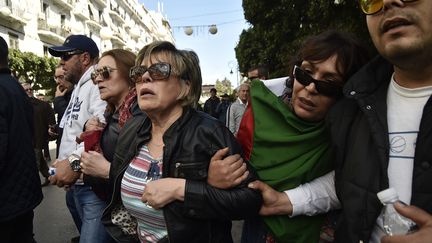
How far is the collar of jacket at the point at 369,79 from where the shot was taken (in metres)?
1.51

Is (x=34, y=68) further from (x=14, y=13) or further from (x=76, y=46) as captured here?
(x=76, y=46)

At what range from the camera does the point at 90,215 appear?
8.74 ft

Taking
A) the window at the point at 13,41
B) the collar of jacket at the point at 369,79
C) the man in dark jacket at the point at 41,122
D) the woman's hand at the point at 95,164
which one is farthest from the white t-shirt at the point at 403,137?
the window at the point at 13,41

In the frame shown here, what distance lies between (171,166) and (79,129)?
141cm

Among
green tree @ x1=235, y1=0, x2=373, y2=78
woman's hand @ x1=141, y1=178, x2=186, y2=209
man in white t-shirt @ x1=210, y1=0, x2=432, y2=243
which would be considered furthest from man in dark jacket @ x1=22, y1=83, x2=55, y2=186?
man in white t-shirt @ x1=210, y1=0, x2=432, y2=243

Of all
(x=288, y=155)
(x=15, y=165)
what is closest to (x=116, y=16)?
(x=15, y=165)

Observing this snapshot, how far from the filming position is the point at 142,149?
200 cm

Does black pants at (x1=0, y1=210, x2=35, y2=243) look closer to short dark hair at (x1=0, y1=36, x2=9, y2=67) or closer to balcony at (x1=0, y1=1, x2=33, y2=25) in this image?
short dark hair at (x1=0, y1=36, x2=9, y2=67)

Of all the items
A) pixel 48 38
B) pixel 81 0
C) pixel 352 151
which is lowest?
pixel 352 151

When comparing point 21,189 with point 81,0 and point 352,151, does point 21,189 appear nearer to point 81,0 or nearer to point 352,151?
point 352,151

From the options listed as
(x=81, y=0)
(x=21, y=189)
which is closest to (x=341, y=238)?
(x=21, y=189)

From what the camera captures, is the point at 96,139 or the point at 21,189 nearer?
the point at 96,139

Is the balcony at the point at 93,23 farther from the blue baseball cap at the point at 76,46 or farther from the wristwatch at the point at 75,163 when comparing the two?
the wristwatch at the point at 75,163

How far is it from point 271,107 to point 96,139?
1.25 metres
